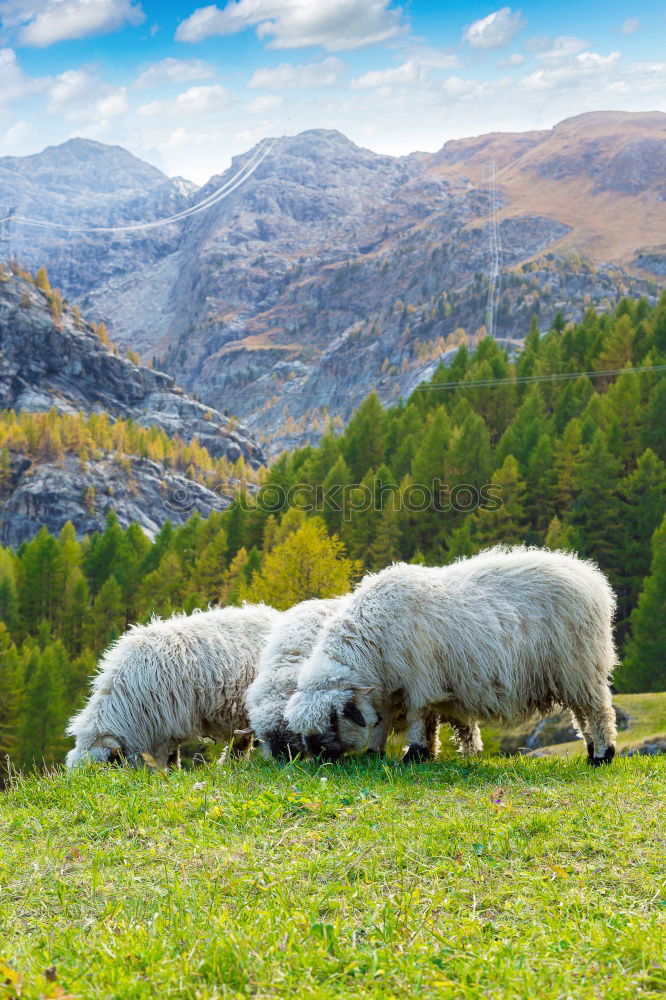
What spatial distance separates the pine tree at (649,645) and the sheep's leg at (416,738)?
3378cm

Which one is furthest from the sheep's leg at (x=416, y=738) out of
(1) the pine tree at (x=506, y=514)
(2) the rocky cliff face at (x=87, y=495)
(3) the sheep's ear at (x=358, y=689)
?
(2) the rocky cliff face at (x=87, y=495)

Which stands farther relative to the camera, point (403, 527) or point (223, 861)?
point (403, 527)

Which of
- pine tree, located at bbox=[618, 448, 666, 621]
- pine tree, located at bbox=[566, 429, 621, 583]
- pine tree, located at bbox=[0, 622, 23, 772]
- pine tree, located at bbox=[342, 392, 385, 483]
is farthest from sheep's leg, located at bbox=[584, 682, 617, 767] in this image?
pine tree, located at bbox=[342, 392, 385, 483]

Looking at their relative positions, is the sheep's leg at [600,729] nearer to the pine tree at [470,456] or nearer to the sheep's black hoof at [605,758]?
the sheep's black hoof at [605,758]

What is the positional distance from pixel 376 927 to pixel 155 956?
48.8 inches

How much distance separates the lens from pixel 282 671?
1107cm

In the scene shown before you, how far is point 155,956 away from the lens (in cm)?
453

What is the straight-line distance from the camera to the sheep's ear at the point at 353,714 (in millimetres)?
10156

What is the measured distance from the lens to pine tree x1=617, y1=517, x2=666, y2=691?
41.2 meters

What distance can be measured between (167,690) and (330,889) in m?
7.06

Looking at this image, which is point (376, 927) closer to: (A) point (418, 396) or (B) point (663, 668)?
(B) point (663, 668)

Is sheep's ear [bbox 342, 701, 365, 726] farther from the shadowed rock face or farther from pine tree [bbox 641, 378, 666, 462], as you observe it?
pine tree [bbox 641, 378, 666, 462]

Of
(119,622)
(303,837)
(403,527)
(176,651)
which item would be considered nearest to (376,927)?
(303,837)

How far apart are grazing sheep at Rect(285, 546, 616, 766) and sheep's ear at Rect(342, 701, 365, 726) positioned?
1cm
